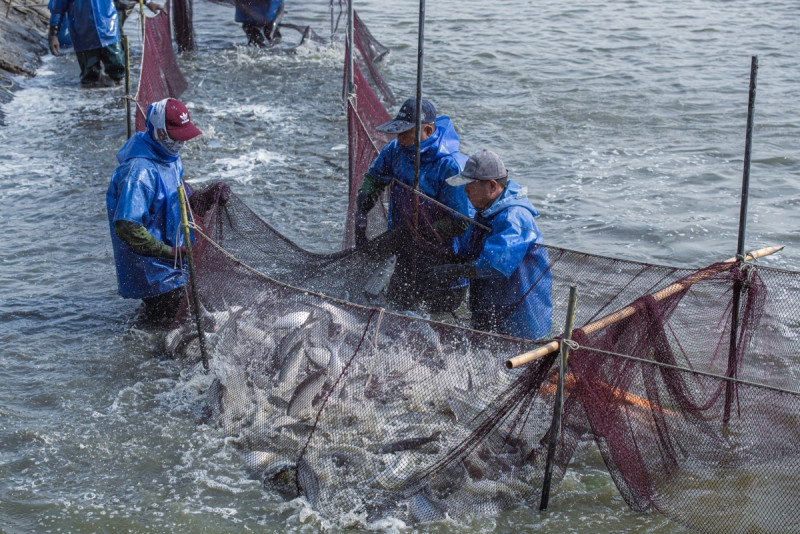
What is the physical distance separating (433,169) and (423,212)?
1.62 feet

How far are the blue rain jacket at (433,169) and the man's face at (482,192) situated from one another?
664 mm

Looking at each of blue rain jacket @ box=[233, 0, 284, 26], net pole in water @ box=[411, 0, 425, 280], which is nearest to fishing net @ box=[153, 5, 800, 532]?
net pole in water @ box=[411, 0, 425, 280]

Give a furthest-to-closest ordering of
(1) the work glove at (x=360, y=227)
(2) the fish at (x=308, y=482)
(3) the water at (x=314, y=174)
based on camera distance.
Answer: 1. (1) the work glove at (x=360, y=227)
2. (3) the water at (x=314, y=174)
3. (2) the fish at (x=308, y=482)

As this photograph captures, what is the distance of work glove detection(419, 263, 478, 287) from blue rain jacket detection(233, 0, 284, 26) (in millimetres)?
11477

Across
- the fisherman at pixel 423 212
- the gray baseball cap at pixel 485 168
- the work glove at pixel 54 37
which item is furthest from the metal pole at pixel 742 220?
the work glove at pixel 54 37

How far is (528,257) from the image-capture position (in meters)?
5.96

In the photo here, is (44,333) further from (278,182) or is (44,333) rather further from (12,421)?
(278,182)

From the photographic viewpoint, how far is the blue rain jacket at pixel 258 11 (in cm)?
1645

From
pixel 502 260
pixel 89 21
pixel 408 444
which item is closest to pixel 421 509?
pixel 408 444

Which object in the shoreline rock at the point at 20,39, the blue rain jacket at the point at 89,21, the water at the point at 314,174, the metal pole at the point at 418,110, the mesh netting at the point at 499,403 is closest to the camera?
the mesh netting at the point at 499,403

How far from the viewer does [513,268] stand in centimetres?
571

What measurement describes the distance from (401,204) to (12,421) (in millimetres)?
3297

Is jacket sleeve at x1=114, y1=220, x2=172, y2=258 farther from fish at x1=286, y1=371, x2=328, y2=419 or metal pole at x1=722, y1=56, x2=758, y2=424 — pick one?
metal pole at x1=722, y1=56, x2=758, y2=424

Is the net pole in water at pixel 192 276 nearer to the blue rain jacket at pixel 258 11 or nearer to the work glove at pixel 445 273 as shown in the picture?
the work glove at pixel 445 273
